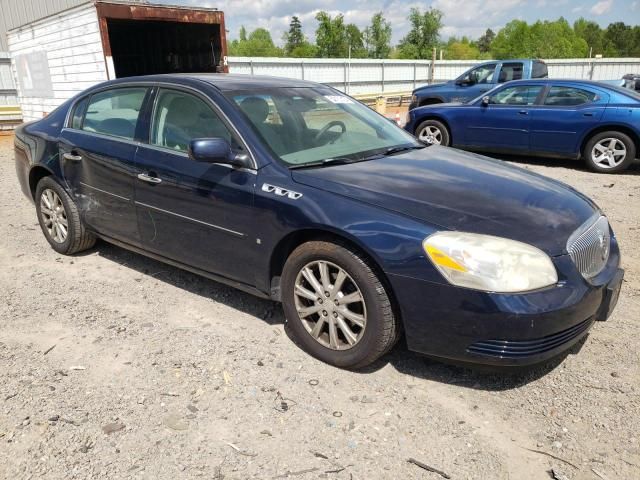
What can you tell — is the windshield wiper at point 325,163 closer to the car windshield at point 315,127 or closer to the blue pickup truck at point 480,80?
the car windshield at point 315,127

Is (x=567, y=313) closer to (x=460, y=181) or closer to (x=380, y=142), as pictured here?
(x=460, y=181)

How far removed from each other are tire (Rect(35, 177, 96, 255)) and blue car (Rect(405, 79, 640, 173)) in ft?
17.2

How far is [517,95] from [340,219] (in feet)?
24.9

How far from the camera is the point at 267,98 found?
3.76 m

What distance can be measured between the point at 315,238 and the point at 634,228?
418 cm

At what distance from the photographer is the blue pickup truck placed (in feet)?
46.2

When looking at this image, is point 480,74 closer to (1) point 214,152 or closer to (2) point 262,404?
(1) point 214,152

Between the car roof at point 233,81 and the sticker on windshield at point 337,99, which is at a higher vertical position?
the car roof at point 233,81

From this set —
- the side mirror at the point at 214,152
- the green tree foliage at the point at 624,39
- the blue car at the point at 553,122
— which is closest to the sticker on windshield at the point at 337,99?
the side mirror at the point at 214,152

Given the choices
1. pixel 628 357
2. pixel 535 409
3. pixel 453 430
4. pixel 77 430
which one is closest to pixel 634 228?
pixel 628 357

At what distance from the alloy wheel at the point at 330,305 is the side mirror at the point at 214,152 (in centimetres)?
80

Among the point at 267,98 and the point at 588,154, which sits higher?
the point at 267,98

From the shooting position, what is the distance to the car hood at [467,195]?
2734 millimetres

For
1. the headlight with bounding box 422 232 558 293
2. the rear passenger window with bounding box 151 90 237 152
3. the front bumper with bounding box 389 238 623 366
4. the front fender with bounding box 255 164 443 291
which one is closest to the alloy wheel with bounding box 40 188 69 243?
the rear passenger window with bounding box 151 90 237 152
